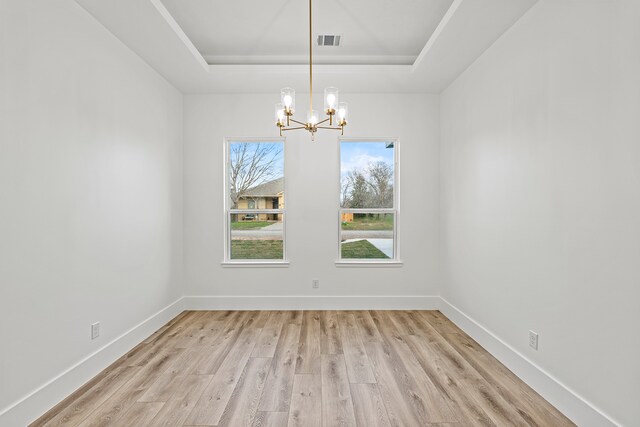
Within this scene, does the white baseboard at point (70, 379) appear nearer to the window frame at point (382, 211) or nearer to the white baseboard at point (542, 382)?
the window frame at point (382, 211)

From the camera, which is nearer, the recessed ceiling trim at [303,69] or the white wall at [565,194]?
the white wall at [565,194]

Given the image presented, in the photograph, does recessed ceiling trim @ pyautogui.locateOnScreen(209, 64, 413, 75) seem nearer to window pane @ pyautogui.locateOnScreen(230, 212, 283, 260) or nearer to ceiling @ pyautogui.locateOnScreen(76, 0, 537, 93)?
ceiling @ pyautogui.locateOnScreen(76, 0, 537, 93)

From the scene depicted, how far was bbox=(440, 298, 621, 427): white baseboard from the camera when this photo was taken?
1.98 m

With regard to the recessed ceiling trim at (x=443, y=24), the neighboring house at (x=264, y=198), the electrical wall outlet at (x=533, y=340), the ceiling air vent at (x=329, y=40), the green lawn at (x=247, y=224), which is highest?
the ceiling air vent at (x=329, y=40)

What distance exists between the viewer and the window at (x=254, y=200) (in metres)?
4.50

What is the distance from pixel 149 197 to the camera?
3.56 meters

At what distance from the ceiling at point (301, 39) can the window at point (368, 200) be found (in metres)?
0.82

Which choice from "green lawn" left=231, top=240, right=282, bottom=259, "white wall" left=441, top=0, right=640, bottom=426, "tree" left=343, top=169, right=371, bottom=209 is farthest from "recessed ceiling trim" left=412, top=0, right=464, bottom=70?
"green lawn" left=231, top=240, right=282, bottom=259

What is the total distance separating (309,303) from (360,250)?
99 centimetres

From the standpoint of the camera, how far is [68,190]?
7.89 feet

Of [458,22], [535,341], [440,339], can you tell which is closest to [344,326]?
[440,339]

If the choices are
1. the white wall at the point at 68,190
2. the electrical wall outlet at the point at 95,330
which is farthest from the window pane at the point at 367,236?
the electrical wall outlet at the point at 95,330

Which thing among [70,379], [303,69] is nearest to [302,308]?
[70,379]

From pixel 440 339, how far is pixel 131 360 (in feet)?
9.71
